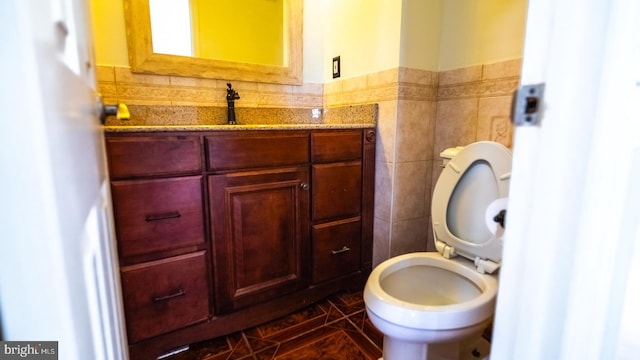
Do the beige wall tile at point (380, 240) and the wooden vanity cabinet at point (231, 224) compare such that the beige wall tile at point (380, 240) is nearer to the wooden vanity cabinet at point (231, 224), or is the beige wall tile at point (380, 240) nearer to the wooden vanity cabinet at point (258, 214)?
the wooden vanity cabinet at point (231, 224)

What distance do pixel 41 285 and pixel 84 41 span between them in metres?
0.42

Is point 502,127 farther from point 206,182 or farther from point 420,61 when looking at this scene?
point 206,182

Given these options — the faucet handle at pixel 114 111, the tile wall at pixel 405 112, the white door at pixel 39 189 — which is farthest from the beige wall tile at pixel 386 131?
the white door at pixel 39 189

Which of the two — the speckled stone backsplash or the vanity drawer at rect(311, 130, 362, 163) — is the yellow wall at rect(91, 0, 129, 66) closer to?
the speckled stone backsplash

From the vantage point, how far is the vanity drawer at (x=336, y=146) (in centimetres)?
148

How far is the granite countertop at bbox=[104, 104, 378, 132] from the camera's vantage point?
1.46m

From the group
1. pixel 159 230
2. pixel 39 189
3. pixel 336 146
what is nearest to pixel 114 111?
pixel 39 189

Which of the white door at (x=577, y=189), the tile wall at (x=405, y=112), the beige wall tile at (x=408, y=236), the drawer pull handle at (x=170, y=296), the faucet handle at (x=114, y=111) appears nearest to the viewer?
the white door at (x=577, y=189)

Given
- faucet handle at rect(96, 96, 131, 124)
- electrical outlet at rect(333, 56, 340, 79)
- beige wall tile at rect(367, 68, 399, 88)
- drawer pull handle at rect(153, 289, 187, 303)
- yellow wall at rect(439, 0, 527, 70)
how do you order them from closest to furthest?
faucet handle at rect(96, 96, 131, 124) → drawer pull handle at rect(153, 289, 187, 303) → yellow wall at rect(439, 0, 527, 70) → beige wall tile at rect(367, 68, 399, 88) → electrical outlet at rect(333, 56, 340, 79)

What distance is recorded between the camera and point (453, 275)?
119 cm

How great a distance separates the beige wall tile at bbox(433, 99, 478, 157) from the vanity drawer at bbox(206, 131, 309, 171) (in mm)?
747

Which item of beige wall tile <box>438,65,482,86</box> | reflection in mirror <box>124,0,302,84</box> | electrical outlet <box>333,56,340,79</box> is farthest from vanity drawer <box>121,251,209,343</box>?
beige wall tile <box>438,65,482,86</box>

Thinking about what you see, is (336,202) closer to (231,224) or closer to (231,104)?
(231,224)

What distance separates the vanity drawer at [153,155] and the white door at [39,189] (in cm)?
80
